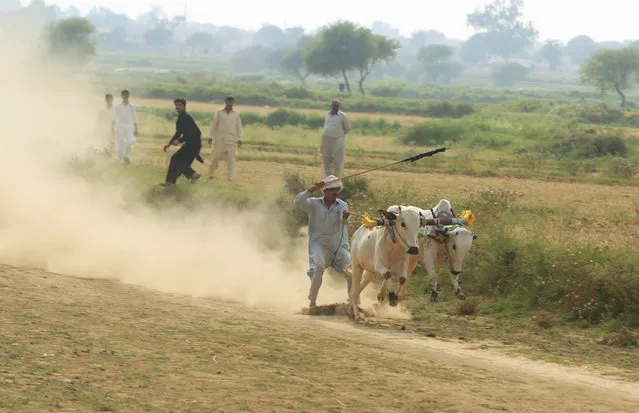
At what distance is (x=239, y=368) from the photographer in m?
9.30

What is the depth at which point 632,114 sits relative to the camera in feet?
192

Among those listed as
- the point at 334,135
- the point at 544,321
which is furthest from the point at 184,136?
the point at 544,321

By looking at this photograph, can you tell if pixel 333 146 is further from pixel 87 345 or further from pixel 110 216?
pixel 87 345

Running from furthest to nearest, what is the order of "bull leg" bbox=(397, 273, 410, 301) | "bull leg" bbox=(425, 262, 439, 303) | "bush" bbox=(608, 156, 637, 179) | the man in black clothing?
1. "bush" bbox=(608, 156, 637, 179)
2. the man in black clothing
3. "bull leg" bbox=(425, 262, 439, 303)
4. "bull leg" bbox=(397, 273, 410, 301)

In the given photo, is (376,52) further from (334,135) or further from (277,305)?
(277,305)

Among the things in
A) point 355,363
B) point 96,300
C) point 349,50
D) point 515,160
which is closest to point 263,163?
point 515,160

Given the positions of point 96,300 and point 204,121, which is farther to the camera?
point 204,121

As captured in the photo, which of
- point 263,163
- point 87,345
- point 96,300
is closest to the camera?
point 87,345

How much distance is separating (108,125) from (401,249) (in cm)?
1382

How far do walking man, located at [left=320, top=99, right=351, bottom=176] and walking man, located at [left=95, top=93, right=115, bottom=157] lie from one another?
18.5ft

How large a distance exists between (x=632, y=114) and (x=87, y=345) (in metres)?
52.4

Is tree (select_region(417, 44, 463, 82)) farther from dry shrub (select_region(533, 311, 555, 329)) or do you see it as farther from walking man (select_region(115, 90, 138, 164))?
dry shrub (select_region(533, 311, 555, 329))

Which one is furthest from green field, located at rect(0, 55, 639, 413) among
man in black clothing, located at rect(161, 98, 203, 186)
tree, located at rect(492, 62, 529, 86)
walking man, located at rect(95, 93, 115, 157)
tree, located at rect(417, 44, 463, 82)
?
tree, located at rect(417, 44, 463, 82)

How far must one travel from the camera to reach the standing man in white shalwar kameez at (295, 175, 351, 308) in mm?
13133
